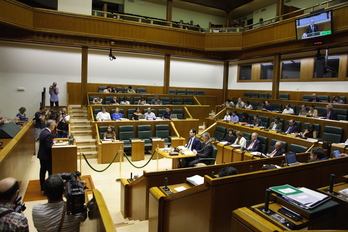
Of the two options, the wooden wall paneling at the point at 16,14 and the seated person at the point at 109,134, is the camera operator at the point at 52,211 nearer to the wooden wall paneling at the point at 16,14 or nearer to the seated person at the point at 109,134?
the seated person at the point at 109,134

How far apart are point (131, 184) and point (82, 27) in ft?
28.2

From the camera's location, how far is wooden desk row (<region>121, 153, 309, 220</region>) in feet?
10.6

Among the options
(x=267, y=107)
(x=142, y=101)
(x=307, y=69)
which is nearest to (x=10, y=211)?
(x=142, y=101)

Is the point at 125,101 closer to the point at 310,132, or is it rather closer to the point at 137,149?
the point at 137,149

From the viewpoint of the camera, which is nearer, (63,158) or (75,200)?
(75,200)

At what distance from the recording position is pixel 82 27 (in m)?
10.3

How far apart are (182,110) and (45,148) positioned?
6.25m

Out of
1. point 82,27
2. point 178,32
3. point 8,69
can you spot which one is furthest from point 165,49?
point 8,69

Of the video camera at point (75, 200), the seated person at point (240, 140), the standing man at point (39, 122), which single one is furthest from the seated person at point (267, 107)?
the video camera at point (75, 200)

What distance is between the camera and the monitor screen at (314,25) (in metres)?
8.34

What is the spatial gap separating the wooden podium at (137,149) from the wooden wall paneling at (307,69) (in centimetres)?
825

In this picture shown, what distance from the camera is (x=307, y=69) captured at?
36.3 ft

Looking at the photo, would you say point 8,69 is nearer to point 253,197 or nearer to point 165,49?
point 165,49

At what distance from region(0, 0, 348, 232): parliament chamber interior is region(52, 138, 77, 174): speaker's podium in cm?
2
